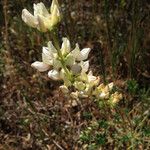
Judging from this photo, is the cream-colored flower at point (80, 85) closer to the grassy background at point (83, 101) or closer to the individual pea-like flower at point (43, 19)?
the individual pea-like flower at point (43, 19)

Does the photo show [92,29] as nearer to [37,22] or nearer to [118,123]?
[118,123]

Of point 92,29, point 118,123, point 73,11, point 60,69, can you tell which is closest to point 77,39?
point 92,29

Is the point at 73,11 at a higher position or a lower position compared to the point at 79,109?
higher

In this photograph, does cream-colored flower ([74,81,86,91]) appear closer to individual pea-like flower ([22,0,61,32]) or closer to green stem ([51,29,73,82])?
green stem ([51,29,73,82])

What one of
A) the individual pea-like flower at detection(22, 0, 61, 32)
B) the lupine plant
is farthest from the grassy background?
the individual pea-like flower at detection(22, 0, 61, 32)

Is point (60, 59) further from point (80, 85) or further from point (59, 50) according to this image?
point (80, 85)

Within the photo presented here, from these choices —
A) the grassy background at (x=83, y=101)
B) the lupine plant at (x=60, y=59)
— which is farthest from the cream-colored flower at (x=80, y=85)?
the grassy background at (x=83, y=101)

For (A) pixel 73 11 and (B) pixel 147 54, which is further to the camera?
(A) pixel 73 11
